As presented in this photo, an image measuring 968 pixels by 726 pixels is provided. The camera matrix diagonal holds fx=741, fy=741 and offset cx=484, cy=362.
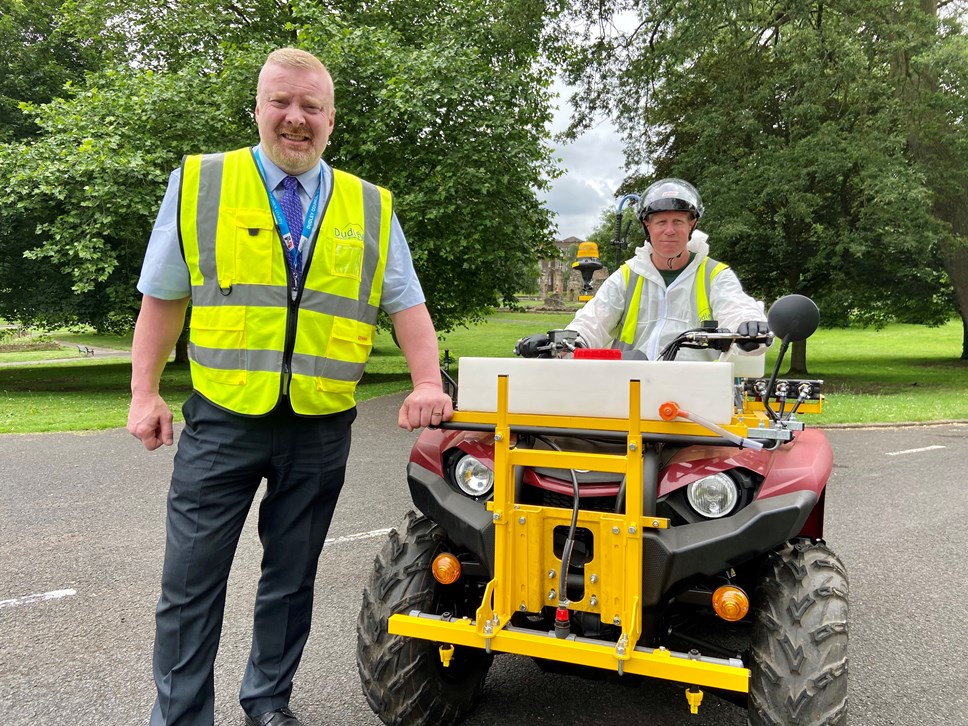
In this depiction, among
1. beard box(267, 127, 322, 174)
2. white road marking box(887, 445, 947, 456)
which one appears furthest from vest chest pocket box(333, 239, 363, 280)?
white road marking box(887, 445, 947, 456)

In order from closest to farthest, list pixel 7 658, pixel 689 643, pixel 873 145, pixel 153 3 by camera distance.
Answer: pixel 689 643 → pixel 7 658 → pixel 873 145 → pixel 153 3

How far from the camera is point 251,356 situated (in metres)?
2.20

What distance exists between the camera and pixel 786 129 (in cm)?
1631

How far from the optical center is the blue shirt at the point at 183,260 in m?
2.18

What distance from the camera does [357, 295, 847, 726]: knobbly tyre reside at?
6.95 ft

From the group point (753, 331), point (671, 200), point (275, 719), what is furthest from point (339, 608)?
point (671, 200)

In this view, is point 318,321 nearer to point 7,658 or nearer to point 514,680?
point 514,680

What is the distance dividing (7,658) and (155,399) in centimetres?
186

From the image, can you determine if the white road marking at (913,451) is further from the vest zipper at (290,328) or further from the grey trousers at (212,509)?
the vest zipper at (290,328)

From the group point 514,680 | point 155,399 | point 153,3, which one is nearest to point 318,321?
point 155,399

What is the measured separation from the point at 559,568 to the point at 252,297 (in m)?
1.23

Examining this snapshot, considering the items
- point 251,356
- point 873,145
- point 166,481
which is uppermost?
point 873,145

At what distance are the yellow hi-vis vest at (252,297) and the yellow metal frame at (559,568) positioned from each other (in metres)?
0.59

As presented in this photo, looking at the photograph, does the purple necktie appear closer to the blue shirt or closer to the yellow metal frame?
the blue shirt
